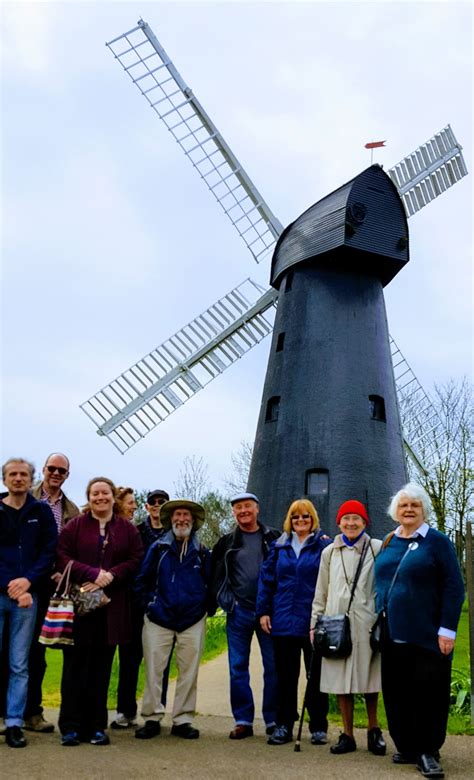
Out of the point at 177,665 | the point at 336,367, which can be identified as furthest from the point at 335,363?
the point at 177,665

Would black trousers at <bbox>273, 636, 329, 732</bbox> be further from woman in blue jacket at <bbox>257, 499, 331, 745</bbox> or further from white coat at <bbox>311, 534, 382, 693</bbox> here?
white coat at <bbox>311, 534, 382, 693</bbox>

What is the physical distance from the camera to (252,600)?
235 inches

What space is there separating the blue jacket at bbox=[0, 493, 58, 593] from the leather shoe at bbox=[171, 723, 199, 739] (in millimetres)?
1517

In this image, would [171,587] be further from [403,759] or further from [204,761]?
[403,759]

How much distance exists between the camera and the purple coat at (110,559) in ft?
18.1

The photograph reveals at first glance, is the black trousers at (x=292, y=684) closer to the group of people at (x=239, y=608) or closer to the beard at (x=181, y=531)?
the group of people at (x=239, y=608)

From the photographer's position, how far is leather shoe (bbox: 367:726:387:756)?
525 centimetres

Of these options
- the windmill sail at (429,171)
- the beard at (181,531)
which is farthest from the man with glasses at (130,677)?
the windmill sail at (429,171)

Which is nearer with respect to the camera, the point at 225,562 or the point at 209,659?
the point at 225,562

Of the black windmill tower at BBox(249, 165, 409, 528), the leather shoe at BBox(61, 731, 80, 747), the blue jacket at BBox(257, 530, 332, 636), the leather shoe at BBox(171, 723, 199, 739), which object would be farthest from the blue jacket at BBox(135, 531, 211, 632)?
the black windmill tower at BBox(249, 165, 409, 528)

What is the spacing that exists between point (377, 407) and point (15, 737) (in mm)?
8761

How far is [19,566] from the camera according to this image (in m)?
5.45

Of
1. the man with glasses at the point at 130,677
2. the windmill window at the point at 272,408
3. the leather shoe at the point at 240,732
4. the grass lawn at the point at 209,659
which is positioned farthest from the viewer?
the windmill window at the point at 272,408

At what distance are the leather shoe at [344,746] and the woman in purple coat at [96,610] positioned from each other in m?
1.60
